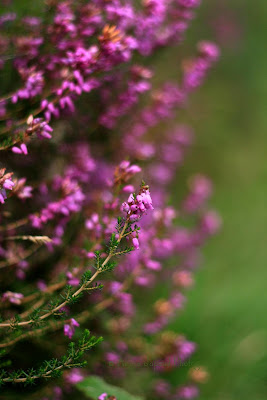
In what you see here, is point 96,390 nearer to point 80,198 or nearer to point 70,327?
point 70,327

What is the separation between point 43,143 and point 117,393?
44.5 inches

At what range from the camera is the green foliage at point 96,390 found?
151cm

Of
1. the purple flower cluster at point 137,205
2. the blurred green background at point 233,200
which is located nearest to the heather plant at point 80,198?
the purple flower cluster at point 137,205

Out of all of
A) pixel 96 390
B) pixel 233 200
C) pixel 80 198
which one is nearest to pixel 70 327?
pixel 96 390

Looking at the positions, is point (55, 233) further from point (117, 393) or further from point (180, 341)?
point (180, 341)

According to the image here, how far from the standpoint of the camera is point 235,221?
379 cm

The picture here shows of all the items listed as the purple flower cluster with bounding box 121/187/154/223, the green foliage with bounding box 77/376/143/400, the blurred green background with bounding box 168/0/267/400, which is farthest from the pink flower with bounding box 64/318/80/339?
the blurred green background with bounding box 168/0/267/400

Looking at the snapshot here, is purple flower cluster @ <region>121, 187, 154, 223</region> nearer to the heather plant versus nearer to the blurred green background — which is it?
the heather plant

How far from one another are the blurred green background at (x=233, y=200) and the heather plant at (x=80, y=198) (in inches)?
16.5

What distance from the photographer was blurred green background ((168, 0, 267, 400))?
2.56 m

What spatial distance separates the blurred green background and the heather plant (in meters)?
0.42

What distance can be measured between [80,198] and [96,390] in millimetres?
763

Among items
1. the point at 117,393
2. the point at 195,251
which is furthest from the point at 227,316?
the point at 117,393

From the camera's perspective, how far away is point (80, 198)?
1543mm
